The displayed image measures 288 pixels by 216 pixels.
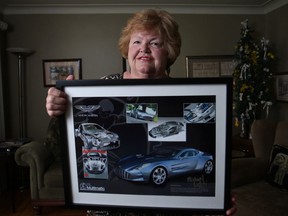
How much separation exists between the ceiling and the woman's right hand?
298 cm

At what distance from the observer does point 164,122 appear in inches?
24.7

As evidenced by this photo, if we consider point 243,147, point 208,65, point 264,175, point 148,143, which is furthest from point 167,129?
point 208,65

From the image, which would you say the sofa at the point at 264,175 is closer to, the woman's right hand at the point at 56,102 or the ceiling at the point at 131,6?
the woman's right hand at the point at 56,102

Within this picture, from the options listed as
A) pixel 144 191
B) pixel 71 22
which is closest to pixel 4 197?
pixel 71 22

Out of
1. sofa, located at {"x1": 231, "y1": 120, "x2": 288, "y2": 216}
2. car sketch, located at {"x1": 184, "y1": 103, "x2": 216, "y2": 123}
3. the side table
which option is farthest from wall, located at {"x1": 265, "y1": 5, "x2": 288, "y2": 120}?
car sketch, located at {"x1": 184, "y1": 103, "x2": 216, "y2": 123}

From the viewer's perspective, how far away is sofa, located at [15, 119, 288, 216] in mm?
1729

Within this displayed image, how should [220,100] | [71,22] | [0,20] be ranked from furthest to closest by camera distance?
1. [71,22]
2. [0,20]
3. [220,100]

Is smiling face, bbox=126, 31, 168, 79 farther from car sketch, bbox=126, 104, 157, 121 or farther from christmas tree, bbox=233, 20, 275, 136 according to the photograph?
christmas tree, bbox=233, 20, 275, 136

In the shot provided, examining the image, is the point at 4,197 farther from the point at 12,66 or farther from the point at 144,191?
the point at 144,191

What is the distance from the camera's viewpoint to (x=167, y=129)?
2.06 feet

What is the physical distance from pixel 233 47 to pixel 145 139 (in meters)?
3.46

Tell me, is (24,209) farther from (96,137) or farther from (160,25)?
(160,25)

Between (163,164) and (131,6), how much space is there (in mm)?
3232

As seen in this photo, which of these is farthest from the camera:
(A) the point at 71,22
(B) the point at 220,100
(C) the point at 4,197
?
(A) the point at 71,22
